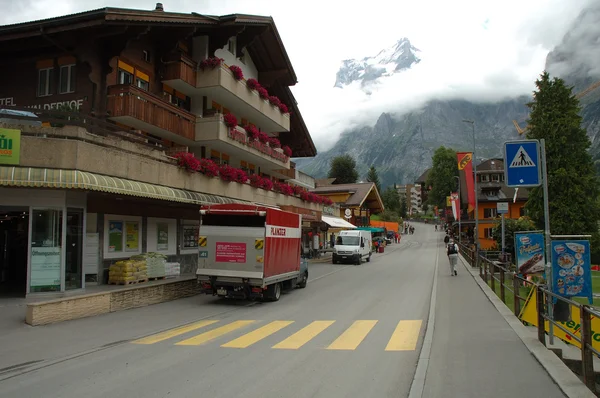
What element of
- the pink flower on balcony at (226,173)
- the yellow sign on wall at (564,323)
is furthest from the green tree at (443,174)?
the yellow sign on wall at (564,323)

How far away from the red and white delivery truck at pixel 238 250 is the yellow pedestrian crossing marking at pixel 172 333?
→ 9.64 feet

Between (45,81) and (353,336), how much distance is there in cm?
1650

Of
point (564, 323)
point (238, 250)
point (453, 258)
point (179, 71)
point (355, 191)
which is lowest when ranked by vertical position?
point (564, 323)

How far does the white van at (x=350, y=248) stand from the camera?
114 feet

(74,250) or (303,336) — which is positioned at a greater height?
(74,250)

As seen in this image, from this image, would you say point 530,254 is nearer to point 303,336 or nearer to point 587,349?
point 303,336

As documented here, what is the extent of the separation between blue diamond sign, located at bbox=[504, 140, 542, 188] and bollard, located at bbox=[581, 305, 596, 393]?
277cm

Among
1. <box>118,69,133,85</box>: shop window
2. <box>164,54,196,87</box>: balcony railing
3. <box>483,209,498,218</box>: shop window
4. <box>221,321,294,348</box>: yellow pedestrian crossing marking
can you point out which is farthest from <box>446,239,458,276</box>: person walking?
<box>483,209,498,218</box>: shop window

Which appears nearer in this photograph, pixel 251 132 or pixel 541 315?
pixel 541 315

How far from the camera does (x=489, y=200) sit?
68.4m

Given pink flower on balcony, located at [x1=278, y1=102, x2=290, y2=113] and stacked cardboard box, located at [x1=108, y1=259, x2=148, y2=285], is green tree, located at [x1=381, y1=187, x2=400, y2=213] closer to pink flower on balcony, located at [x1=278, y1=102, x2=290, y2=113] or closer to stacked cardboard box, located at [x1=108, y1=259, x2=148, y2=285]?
pink flower on balcony, located at [x1=278, y1=102, x2=290, y2=113]

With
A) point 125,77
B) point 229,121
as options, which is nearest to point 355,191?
point 229,121

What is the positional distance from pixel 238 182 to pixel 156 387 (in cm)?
1763

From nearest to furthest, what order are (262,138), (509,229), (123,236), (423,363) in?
(423,363)
(123,236)
(262,138)
(509,229)
